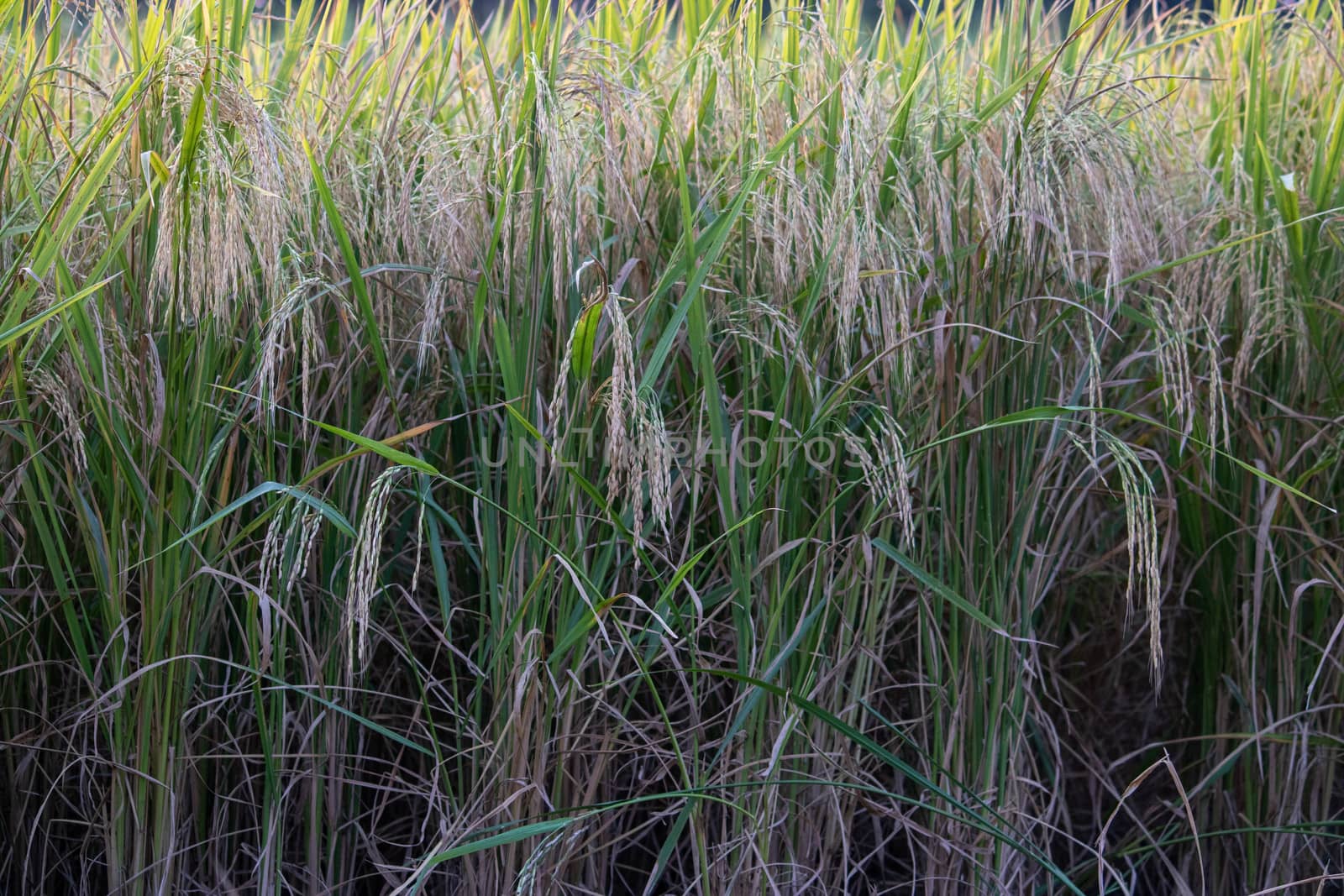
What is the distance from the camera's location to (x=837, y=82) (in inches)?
56.3

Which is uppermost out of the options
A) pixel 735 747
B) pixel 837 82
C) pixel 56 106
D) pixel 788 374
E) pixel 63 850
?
pixel 837 82

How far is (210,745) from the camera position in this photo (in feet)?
4.95

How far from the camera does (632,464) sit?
1198 mm

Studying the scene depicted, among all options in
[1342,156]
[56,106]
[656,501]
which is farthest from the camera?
[56,106]

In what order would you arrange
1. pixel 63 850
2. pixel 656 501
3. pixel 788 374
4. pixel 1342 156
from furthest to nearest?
pixel 1342 156, pixel 63 850, pixel 788 374, pixel 656 501

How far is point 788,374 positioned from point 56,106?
1367 millimetres

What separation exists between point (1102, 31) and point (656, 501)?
34.2 inches

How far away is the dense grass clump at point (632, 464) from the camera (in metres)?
1.32

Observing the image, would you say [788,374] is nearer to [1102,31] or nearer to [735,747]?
[735,747]

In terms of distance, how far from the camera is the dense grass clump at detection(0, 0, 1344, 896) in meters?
1.32

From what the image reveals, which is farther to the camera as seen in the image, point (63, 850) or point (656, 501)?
point (63, 850)

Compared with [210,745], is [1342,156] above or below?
above

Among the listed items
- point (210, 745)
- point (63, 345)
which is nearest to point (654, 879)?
point (210, 745)

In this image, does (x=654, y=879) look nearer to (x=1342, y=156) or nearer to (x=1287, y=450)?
(x=1287, y=450)
